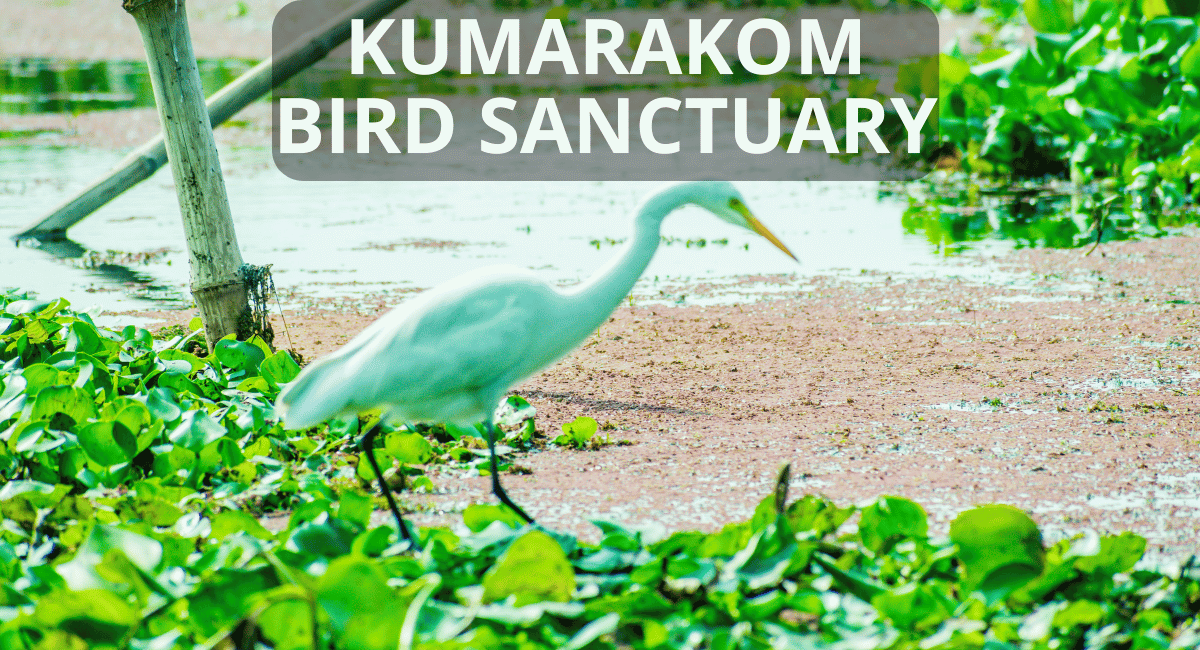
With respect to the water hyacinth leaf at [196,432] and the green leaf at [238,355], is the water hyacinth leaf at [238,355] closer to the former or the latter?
the green leaf at [238,355]

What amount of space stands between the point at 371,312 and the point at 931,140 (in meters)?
6.69

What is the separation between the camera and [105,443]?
3.51 meters

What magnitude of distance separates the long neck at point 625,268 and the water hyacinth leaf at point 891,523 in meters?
0.83

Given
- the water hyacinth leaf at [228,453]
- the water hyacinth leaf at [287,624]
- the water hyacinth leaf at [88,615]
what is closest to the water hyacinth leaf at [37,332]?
the water hyacinth leaf at [228,453]

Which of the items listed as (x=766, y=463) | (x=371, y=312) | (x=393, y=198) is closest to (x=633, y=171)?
(x=393, y=198)

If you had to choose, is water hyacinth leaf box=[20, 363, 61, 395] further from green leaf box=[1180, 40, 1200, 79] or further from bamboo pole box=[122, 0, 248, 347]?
green leaf box=[1180, 40, 1200, 79]

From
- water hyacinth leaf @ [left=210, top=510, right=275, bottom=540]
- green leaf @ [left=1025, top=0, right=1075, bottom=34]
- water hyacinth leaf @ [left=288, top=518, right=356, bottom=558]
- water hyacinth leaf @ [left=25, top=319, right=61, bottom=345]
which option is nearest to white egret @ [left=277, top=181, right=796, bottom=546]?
water hyacinth leaf @ [left=288, top=518, right=356, bottom=558]

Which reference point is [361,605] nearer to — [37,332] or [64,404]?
[64,404]

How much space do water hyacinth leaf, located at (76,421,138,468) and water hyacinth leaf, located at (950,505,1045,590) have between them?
2.28m

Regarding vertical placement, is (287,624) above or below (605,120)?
below

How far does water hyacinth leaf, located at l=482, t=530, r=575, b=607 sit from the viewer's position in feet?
8.51

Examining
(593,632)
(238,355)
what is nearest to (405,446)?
(238,355)

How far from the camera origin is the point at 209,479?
3.61 metres

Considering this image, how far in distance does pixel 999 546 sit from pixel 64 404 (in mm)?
2721
